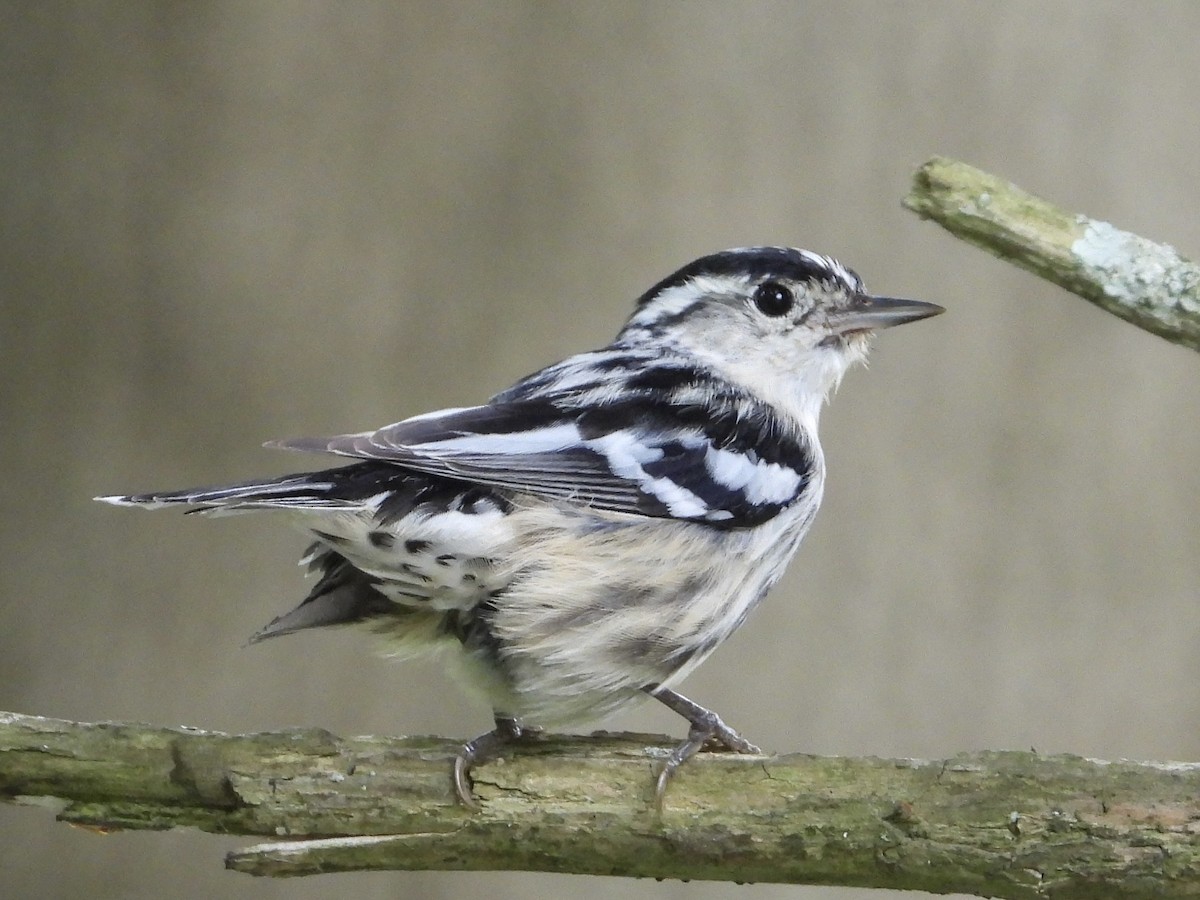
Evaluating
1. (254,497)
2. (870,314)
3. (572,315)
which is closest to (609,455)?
(254,497)

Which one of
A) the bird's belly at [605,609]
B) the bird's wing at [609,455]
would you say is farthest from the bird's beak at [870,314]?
the bird's belly at [605,609]

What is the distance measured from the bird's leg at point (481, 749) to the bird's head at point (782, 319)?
2.26 ft

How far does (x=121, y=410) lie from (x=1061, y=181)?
2271 millimetres

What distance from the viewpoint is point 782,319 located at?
7.24ft

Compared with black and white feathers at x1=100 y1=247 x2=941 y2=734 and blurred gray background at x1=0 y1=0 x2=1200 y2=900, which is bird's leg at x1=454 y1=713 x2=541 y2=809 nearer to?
black and white feathers at x1=100 y1=247 x2=941 y2=734

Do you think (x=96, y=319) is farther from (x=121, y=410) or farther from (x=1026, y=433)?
(x=1026, y=433)

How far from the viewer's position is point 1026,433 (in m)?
3.09

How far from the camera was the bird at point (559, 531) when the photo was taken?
5.41 feet

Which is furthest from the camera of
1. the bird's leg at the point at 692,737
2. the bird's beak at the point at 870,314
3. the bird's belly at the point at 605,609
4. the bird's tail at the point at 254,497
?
the bird's beak at the point at 870,314

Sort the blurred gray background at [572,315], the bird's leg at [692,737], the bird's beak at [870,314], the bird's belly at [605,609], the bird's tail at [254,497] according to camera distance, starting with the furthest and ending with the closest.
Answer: the blurred gray background at [572,315]
the bird's beak at [870,314]
the bird's belly at [605,609]
the bird's leg at [692,737]
the bird's tail at [254,497]

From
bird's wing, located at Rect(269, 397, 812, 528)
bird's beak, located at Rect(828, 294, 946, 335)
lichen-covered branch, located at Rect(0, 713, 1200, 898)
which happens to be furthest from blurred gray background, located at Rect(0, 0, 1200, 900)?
lichen-covered branch, located at Rect(0, 713, 1200, 898)

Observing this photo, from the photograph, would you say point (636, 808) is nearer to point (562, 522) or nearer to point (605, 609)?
point (605, 609)

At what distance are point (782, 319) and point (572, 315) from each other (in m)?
1.03

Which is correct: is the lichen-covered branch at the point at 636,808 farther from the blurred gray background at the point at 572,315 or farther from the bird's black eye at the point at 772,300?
the blurred gray background at the point at 572,315
